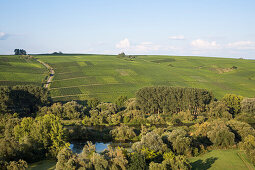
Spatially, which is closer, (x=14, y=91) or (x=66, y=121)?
(x=66, y=121)

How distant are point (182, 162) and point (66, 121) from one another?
57769 mm

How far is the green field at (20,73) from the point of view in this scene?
134 meters

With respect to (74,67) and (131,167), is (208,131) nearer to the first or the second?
(131,167)

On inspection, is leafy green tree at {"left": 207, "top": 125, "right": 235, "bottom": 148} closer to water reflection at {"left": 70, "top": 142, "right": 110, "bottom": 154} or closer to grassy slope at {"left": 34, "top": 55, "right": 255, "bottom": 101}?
water reflection at {"left": 70, "top": 142, "right": 110, "bottom": 154}

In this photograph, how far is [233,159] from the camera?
183 feet

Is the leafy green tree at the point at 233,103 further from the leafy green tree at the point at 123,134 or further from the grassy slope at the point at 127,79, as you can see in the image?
the leafy green tree at the point at 123,134

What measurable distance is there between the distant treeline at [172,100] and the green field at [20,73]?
62.1 m

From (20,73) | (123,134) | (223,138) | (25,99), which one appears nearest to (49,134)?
(123,134)

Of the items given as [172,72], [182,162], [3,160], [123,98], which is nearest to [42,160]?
[3,160]

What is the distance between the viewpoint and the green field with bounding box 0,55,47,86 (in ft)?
439

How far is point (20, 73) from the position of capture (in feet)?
497

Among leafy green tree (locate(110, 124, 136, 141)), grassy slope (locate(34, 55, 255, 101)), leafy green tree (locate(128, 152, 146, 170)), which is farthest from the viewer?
grassy slope (locate(34, 55, 255, 101))

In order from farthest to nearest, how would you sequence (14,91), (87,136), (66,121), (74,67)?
(74,67)
(14,91)
(66,121)
(87,136)

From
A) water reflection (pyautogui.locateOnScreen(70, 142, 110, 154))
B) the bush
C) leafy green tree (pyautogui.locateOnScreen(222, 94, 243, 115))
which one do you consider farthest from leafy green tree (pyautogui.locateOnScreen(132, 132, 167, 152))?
the bush
